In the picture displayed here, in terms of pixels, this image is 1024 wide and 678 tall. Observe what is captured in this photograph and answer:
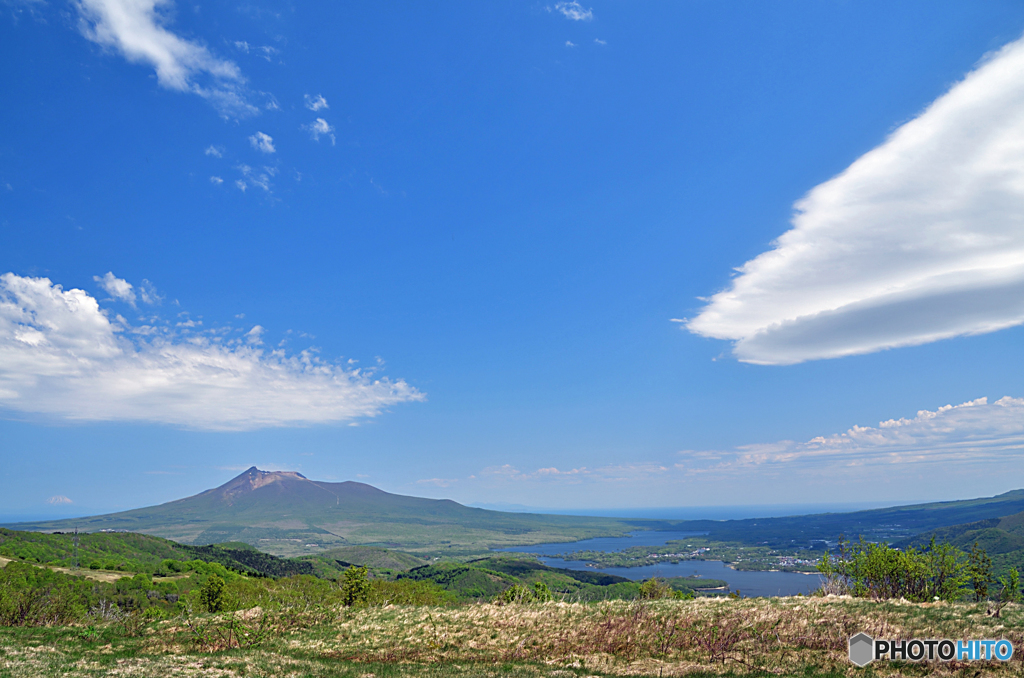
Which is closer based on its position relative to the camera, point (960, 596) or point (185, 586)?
point (960, 596)

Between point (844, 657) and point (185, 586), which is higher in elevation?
point (844, 657)

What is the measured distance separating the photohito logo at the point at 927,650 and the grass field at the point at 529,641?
14.8 inches

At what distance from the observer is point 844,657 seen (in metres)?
19.8

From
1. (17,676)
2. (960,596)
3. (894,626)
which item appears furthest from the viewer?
(960,596)

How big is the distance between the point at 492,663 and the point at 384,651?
4.81 m

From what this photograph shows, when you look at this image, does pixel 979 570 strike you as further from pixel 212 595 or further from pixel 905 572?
pixel 212 595

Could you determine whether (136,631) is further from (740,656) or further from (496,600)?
(740,656)

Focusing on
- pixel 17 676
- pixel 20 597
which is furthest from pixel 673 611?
pixel 20 597

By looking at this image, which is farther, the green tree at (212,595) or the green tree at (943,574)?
the green tree at (212,595)

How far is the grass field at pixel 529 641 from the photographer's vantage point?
752 inches

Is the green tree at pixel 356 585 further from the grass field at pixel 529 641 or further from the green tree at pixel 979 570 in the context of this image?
the green tree at pixel 979 570

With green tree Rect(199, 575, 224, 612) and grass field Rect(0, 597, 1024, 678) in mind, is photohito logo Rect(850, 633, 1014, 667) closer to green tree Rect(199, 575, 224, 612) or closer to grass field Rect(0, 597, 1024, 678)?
grass field Rect(0, 597, 1024, 678)

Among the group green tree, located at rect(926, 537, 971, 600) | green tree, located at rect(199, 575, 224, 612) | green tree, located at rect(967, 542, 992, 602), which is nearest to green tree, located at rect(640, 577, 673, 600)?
green tree, located at rect(926, 537, 971, 600)

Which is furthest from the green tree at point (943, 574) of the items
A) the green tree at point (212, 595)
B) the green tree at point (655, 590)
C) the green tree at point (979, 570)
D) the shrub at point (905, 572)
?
the green tree at point (212, 595)
